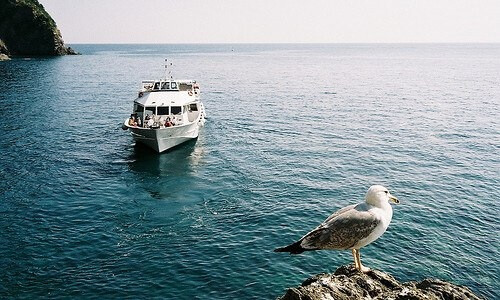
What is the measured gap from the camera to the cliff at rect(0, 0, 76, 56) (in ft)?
486

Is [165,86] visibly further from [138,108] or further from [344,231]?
[344,231]

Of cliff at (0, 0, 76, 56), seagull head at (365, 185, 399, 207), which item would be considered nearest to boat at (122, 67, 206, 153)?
seagull head at (365, 185, 399, 207)

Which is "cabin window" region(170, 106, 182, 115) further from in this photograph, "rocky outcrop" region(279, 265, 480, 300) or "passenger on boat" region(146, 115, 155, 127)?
Answer: "rocky outcrop" region(279, 265, 480, 300)

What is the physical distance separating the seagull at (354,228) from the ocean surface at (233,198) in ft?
23.9

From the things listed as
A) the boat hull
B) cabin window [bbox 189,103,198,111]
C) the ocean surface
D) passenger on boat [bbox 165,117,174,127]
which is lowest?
the ocean surface

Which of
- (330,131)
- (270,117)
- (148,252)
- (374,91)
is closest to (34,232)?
(148,252)

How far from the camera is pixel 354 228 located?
35.9 ft

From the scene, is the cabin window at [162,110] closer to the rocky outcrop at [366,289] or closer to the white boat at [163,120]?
the white boat at [163,120]

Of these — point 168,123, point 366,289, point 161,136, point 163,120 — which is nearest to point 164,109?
point 163,120

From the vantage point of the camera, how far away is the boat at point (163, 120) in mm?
37000

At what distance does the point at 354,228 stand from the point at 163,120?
30.2m

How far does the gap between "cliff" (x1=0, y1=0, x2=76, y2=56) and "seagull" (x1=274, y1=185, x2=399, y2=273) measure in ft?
534

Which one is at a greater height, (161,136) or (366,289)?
(366,289)

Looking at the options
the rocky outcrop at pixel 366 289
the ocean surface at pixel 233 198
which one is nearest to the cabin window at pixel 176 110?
the ocean surface at pixel 233 198
